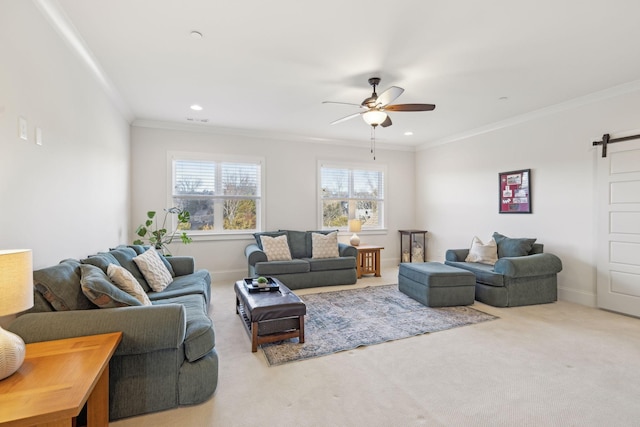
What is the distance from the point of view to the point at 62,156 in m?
2.53

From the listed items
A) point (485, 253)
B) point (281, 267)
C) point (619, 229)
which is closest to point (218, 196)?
point (281, 267)

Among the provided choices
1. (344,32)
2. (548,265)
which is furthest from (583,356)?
(344,32)

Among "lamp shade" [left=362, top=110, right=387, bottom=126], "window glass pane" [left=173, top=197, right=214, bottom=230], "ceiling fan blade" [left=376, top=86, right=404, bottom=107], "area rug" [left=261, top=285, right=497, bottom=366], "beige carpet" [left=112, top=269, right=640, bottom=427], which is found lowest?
"beige carpet" [left=112, top=269, right=640, bottom=427]

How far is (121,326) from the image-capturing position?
1.79 meters

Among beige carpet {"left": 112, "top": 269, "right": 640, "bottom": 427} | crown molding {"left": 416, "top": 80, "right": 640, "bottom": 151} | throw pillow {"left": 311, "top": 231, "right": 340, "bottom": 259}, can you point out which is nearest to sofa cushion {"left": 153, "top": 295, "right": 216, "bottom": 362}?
beige carpet {"left": 112, "top": 269, "right": 640, "bottom": 427}

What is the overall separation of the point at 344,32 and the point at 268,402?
9.40ft

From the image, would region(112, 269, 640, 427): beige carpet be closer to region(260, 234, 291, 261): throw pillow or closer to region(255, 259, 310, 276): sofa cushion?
region(255, 259, 310, 276): sofa cushion

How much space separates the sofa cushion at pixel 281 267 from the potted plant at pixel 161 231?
1393 millimetres

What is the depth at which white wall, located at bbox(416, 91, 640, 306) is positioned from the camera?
3.96 metres

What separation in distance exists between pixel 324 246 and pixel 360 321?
2.07m

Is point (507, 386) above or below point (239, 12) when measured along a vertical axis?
below

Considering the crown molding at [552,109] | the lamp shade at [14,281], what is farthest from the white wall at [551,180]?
the lamp shade at [14,281]

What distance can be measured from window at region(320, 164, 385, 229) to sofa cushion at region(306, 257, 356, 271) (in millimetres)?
1325

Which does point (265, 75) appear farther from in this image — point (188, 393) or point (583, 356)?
point (583, 356)
